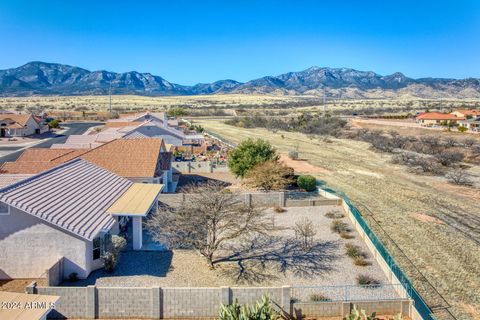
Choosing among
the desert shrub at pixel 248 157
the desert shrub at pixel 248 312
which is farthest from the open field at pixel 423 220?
the desert shrub at pixel 248 312

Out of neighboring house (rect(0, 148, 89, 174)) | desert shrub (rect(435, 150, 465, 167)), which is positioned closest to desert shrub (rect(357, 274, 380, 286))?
neighboring house (rect(0, 148, 89, 174))

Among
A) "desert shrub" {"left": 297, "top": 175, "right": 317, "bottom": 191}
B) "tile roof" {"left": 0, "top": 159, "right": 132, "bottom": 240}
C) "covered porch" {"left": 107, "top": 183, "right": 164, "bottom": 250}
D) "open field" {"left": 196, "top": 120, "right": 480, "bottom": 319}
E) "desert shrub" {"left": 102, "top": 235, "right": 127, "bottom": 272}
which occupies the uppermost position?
"tile roof" {"left": 0, "top": 159, "right": 132, "bottom": 240}

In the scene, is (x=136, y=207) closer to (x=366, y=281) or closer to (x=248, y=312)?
(x=248, y=312)

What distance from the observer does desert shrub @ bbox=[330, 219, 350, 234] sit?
25198 mm

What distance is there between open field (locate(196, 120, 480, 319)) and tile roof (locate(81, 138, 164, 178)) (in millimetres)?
15619

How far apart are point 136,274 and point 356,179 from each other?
29079 millimetres

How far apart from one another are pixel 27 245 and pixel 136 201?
21.3 feet

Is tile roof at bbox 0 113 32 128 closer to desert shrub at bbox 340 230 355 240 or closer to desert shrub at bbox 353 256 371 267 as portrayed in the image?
desert shrub at bbox 340 230 355 240

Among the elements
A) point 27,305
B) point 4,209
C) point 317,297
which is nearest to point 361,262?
point 317,297

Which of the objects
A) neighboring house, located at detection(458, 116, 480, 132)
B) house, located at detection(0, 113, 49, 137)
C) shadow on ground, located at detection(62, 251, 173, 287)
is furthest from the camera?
neighboring house, located at detection(458, 116, 480, 132)

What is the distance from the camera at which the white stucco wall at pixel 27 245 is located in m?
17.8

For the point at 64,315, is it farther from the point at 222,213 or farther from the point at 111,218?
the point at 222,213

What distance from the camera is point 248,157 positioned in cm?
3597

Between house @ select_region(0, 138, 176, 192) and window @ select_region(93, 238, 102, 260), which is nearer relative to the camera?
window @ select_region(93, 238, 102, 260)
